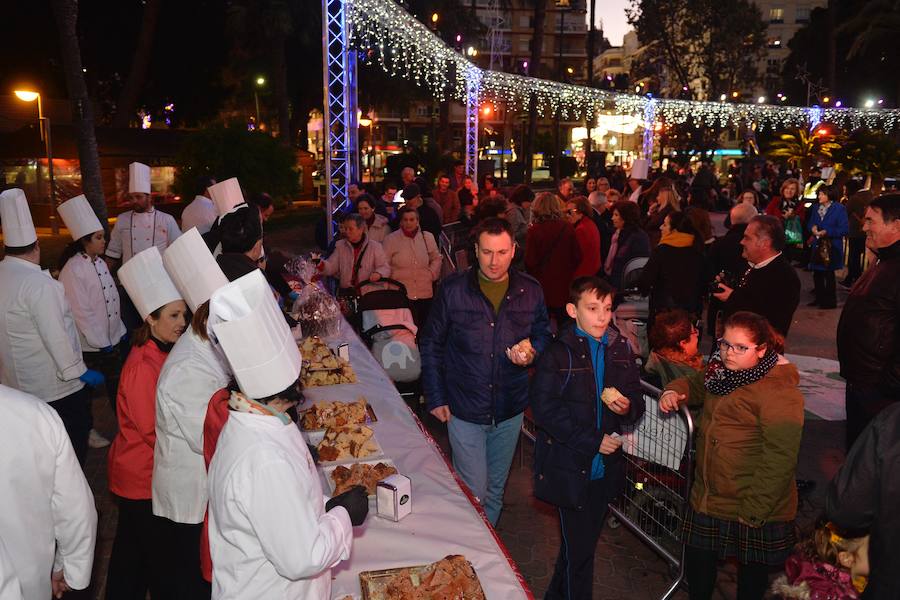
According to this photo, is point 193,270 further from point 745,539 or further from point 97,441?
point 97,441

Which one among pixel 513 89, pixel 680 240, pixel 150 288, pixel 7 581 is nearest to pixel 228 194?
pixel 150 288

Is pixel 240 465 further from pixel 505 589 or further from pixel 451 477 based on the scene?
pixel 451 477

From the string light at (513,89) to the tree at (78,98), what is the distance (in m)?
5.15

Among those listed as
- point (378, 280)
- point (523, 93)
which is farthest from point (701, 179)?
point (378, 280)

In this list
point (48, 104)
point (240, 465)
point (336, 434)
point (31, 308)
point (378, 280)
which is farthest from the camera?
point (48, 104)

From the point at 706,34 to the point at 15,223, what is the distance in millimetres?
46209

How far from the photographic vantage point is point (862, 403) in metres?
4.93

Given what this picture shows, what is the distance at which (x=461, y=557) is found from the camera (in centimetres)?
309

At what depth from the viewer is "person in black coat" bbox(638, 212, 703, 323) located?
7.35 metres

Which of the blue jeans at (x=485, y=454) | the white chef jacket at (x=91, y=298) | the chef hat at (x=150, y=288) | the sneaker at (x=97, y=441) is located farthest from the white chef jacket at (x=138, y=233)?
the blue jeans at (x=485, y=454)

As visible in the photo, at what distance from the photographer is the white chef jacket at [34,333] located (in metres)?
4.66

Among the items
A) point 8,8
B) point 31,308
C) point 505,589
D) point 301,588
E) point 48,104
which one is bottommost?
point 505,589

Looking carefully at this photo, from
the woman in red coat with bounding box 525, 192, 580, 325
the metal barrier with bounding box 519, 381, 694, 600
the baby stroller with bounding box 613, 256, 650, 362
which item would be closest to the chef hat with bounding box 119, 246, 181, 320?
the metal barrier with bounding box 519, 381, 694, 600

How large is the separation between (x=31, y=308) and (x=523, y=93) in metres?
24.0
